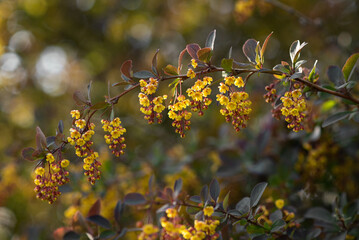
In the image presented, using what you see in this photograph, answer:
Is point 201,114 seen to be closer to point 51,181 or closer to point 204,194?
point 204,194

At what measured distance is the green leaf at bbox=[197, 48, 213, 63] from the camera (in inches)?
35.2

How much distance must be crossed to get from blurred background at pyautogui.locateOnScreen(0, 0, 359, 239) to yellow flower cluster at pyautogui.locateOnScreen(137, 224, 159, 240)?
65 centimetres

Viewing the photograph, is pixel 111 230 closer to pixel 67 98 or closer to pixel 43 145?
pixel 43 145

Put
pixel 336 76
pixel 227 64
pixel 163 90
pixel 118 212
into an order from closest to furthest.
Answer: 1. pixel 227 64
2. pixel 336 76
3. pixel 118 212
4. pixel 163 90

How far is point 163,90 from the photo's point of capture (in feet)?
10.7

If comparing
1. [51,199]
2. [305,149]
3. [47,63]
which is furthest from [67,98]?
[51,199]

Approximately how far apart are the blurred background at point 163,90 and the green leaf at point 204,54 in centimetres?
69

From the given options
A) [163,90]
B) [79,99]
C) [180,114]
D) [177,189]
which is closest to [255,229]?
[177,189]

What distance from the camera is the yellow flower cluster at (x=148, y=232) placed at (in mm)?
958

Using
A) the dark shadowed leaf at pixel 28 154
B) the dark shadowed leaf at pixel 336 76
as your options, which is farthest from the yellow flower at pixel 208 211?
the dark shadowed leaf at pixel 336 76

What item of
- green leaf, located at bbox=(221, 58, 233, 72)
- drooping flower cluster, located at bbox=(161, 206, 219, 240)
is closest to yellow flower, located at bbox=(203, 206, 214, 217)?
drooping flower cluster, located at bbox=(161, 206, 219, 240)

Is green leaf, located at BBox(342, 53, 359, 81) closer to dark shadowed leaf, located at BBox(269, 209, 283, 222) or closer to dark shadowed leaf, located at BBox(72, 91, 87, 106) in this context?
dark shadowed leaf, located at BBox(269, 209, 283, 222)

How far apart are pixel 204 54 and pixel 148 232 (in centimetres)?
49

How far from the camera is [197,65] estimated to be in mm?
930
